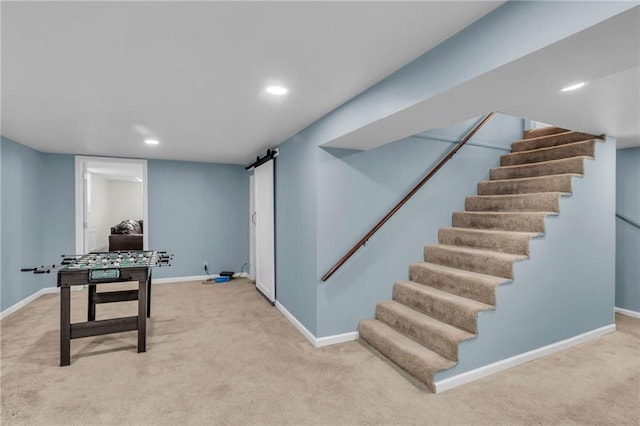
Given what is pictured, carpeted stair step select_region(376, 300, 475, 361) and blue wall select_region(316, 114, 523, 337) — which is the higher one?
blue wall select_region(316, 114, 523, 337)

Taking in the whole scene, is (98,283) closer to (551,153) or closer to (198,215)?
(198,215)

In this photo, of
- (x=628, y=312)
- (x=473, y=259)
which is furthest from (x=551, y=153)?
(x=628, y=312)

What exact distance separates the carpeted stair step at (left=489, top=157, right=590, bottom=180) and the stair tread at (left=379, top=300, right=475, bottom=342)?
2048 mm

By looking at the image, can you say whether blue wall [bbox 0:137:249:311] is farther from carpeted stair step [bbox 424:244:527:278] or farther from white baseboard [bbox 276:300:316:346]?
carpeted stair step [bbox 424:244:527:278]

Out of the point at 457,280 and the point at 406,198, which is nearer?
the point at 457,280

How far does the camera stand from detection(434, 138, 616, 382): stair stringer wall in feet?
8.41

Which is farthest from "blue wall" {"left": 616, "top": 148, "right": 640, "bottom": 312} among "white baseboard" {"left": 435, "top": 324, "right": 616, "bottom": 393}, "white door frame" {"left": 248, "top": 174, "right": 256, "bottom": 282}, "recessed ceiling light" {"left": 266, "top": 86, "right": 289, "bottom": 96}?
"white door frame" {"left": 248, "top": 174, "right": 256, "bottom": 282}

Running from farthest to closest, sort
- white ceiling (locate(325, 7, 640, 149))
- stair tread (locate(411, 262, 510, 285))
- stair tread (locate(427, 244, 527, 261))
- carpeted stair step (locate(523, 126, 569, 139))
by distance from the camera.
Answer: carpeted stair step (locate(523, 126, 569, 139))
stair tread (locate(427, 244, 527, 261))
stair tread (locate(411, 262, 510, 285))
white ceiling (locate(325, 7, 640, 149))

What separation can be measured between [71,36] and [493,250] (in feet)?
11.3

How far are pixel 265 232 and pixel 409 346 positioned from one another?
103 inches

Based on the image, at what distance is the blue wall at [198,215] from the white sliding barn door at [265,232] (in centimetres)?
123

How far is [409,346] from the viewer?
265 cm

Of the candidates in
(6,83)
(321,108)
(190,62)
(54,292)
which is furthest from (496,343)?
(54,292)

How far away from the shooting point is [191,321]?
373 cm
